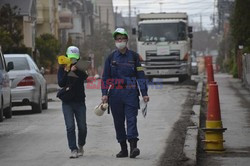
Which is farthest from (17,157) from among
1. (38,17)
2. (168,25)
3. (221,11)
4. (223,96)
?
(221,11)

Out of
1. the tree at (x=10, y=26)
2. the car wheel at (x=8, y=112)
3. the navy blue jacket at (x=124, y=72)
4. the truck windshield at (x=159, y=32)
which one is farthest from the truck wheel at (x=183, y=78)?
the navy blue jacket at (x=124, y=72)

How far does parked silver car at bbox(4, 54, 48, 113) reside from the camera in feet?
73.4

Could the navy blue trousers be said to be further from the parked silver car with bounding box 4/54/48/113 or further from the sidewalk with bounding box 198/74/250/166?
the parked silver car with bounding box 4/54/48/113

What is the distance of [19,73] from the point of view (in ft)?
73.7

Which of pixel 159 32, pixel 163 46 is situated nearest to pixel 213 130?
pixel 163 46

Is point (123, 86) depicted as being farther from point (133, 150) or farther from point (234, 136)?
point (234, 136)

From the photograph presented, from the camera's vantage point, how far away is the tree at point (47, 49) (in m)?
58.1

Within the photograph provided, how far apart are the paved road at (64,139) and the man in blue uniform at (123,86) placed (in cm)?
41

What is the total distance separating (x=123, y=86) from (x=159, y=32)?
92.3 ft

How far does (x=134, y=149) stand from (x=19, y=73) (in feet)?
35.3

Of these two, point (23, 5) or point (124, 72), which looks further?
point (23, 5)

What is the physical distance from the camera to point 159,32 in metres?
40.3

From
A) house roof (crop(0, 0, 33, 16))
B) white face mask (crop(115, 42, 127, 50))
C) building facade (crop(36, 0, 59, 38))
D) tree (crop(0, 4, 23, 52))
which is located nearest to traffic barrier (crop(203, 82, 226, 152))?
white face mask (crop(115, 42, 127, 50))

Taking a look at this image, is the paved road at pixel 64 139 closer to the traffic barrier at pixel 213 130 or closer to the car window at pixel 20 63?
the traffic barrier at pixel 213 130
